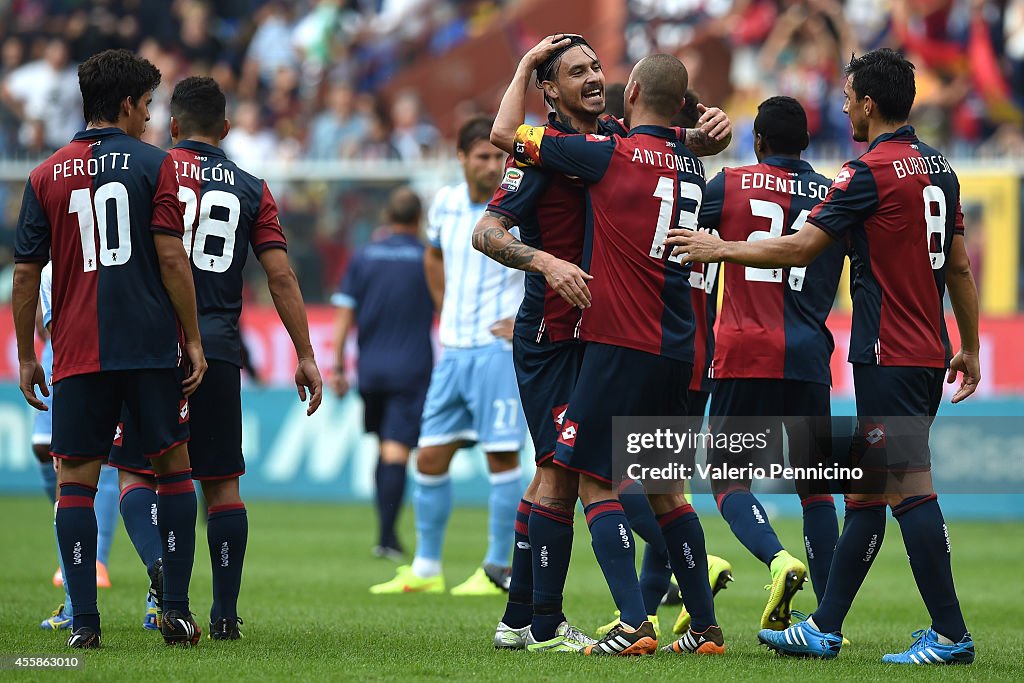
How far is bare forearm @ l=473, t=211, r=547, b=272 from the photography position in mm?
5793

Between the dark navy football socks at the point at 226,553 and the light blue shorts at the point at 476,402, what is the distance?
9.54 feet

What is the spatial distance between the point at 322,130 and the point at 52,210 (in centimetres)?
1317

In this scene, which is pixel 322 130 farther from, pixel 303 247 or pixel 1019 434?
pixel 1019 434

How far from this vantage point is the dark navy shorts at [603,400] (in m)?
5.86

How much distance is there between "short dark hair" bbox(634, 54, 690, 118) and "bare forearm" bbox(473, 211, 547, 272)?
0.80 metres

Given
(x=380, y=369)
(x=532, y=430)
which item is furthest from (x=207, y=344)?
(x=380, y=369)

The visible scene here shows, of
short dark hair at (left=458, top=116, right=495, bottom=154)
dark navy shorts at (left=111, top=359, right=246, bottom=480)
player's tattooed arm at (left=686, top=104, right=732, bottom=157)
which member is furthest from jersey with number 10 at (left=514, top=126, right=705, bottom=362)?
short dark hair at (left=458, top=116, right=495, bottom=154)

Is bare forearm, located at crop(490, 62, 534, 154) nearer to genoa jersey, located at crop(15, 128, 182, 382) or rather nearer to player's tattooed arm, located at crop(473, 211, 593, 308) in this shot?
player's tattooed arm, located at crop(473, 211, 593, 308)

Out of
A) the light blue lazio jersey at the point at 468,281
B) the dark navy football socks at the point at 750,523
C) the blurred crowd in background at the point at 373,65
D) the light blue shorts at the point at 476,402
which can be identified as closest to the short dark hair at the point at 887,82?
the dark navy football socks at the point at 750,523

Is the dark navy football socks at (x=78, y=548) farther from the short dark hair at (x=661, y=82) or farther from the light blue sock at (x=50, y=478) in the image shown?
the short dark hair at (x=661, y=82)

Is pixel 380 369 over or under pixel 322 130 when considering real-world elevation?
under

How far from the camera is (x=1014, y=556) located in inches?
447

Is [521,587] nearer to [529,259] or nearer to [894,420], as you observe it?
[529,259]

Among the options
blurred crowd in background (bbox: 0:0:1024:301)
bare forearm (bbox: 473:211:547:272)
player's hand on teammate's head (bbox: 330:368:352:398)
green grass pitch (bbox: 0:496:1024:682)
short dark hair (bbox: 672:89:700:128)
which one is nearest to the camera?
green grass pitch (bbox: 0:496:1024:682)
